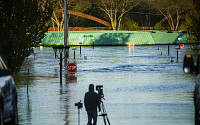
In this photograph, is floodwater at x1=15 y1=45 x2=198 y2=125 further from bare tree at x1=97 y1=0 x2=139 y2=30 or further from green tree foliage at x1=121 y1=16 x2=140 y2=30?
green tree foliage at x1=121 y1=16 x2=140 y2=30

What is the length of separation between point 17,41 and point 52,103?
3.08 m

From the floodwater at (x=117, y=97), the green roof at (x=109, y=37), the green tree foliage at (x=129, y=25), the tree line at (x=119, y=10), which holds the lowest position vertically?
the floodwater at (x=117, y=97)

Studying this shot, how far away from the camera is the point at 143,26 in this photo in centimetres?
14112

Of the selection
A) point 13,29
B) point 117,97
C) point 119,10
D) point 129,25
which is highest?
point 119,10

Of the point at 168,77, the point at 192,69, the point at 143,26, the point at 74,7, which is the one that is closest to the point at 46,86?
the point at 168,77

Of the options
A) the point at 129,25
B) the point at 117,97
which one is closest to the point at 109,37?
the point at 129,25

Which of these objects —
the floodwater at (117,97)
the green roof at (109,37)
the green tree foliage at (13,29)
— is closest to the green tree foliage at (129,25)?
the green roof at (109,37)

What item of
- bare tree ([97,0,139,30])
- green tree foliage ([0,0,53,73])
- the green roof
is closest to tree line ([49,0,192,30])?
bare tree ([97,0,139,30])

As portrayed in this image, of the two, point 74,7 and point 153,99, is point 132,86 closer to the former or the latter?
point 153,99

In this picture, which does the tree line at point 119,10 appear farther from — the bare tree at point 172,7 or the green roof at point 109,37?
the green roof at point 109,37

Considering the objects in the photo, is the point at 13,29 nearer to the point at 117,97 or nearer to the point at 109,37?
the point at 117,97

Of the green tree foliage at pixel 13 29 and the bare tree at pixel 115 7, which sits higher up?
the bare tree at pixel 115 7

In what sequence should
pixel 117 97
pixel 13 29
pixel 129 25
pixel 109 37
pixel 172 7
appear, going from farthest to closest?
pixel 129 25 < pixel 172 7 < pixel 109 37 < pixel 117 97 < pixel 13 29

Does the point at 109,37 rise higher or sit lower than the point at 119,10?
lower
